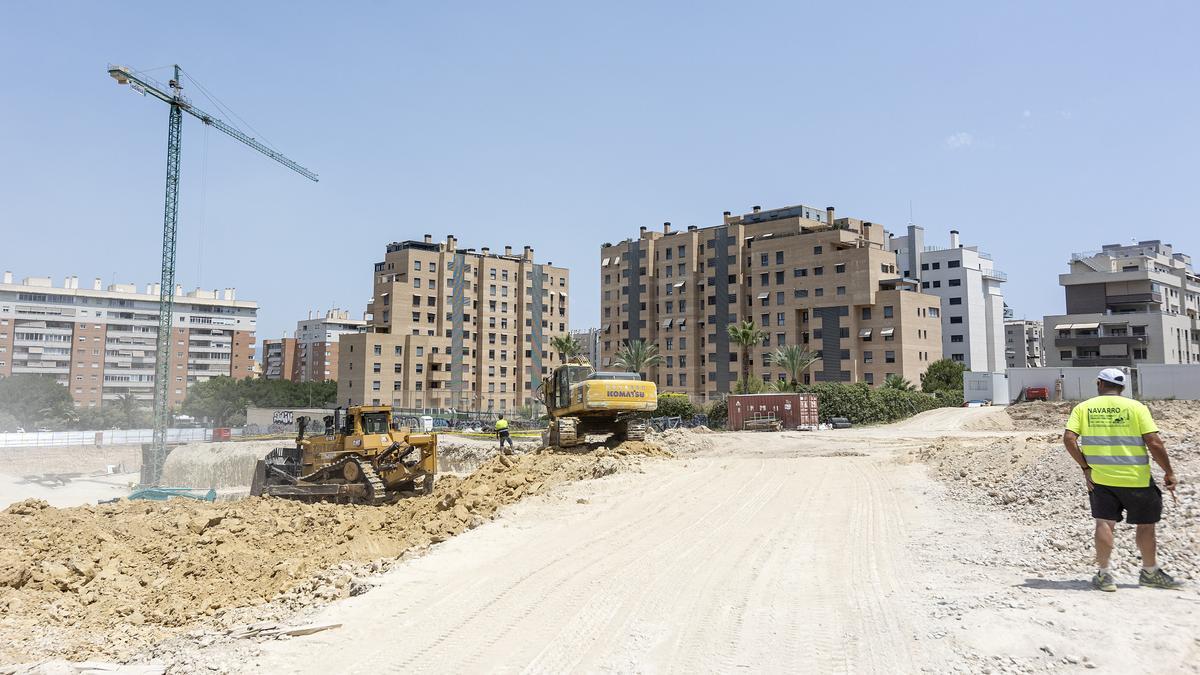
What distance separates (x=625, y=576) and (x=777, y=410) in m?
45.4

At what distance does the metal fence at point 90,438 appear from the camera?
66.9 metres

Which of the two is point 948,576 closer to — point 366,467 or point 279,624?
point 279,624

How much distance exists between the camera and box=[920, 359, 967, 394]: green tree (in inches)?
3073

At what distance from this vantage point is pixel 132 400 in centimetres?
12619

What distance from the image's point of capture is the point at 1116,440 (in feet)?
24.1

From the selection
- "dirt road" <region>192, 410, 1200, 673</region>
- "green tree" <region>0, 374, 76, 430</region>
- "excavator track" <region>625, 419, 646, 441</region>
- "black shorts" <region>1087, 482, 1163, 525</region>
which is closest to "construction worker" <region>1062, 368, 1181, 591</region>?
"black shorts" <region>1087, 482, 1163, 525</region>

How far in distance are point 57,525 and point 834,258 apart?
262ft

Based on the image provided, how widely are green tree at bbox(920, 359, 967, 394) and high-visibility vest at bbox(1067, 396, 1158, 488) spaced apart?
247 ft

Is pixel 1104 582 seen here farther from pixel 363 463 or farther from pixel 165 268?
pixel 165 268


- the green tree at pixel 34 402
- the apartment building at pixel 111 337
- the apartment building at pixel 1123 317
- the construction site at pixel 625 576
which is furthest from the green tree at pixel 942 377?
the apartment building at pixel 111 337

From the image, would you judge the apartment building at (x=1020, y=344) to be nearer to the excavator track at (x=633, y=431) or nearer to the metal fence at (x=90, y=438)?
the metal fence at (x=90, y=438)

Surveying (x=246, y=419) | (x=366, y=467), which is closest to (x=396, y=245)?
(x=246, y=419)

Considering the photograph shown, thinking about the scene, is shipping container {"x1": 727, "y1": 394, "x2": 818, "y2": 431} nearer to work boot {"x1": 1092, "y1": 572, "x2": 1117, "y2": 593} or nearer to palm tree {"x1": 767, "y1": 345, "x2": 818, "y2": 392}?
palm tree {"x1": 767, "y1": 345, "x2": 818, "y2": 392}

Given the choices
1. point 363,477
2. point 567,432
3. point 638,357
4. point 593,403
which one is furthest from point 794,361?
point 363,477
